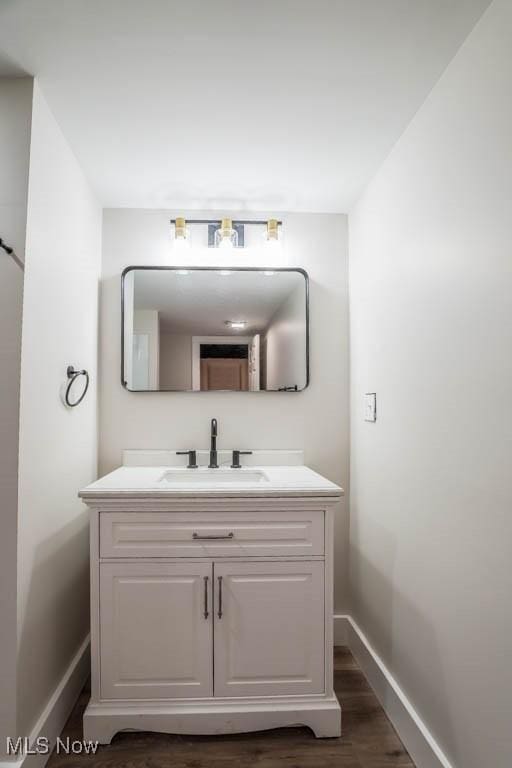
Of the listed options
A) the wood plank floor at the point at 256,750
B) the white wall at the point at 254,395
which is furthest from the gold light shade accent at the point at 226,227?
the wood plank floor at the point at 256,750

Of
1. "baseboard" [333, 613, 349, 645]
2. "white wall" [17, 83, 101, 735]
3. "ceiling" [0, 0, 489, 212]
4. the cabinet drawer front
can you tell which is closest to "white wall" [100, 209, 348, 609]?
"baseboard" [333, 613, 349, 645]

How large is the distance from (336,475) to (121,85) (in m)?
1.95

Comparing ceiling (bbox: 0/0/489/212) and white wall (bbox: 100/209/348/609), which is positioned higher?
ceiling (bbox: 0/0/489/212)

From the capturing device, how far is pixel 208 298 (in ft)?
7.98

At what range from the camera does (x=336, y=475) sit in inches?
96.6

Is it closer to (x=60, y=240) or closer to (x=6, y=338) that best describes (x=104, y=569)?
(x=6, y=338)

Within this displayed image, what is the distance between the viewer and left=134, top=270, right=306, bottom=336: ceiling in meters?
2.42

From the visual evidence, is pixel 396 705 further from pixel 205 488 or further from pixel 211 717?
pixel 205 488

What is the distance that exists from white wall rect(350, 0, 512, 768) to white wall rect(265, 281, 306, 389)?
47cm

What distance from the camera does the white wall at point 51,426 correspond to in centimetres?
150

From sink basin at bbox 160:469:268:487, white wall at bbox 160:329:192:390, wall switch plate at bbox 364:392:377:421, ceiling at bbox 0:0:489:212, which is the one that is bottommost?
sink basin at bbox 160:469:268:487

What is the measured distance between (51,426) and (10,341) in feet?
1.29

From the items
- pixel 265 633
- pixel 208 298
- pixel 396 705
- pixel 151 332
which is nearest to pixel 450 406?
pixel 265 633

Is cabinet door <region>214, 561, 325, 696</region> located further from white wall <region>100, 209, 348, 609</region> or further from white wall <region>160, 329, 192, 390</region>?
white wall <region>160, 329, 192, 390</region>
